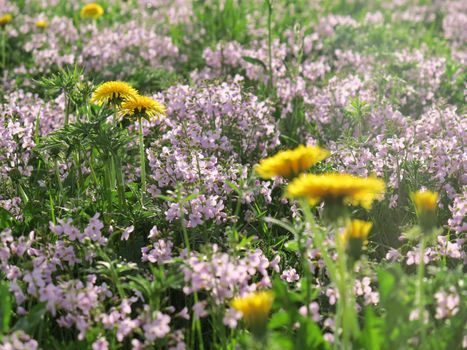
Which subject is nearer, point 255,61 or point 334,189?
point 334,189

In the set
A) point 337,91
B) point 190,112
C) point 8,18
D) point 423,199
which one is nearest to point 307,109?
point 337,91

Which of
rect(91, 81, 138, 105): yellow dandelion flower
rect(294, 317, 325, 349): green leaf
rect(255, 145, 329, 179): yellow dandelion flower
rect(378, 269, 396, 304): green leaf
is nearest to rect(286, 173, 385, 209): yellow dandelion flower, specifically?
rect(255, 145, 329, 179): yellow dandelion flower

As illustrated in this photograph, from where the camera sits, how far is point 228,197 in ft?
11.0

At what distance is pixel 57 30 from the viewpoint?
636cm

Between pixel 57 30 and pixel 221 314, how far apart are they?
473cm

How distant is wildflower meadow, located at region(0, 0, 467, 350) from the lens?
2107mm

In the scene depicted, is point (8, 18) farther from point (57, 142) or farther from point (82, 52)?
point (57, 142)

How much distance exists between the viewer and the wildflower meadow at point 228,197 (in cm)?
211

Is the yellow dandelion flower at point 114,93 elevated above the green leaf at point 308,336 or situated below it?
above

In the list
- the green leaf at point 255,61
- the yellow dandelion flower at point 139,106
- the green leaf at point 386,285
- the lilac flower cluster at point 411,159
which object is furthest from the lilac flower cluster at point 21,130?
the green leaf at point 386,285

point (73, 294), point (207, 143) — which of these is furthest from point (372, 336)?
point (207, 143)

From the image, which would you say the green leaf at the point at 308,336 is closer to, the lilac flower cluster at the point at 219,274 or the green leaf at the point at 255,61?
the lilac flower cluster at the point at 219,274

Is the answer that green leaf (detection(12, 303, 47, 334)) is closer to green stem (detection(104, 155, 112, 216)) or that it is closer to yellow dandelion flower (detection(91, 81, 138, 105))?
green stem (detection(104, 155, 112, 216))

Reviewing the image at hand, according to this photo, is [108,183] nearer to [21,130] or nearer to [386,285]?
[21,130]
